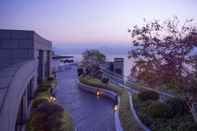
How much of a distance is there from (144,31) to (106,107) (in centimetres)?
647

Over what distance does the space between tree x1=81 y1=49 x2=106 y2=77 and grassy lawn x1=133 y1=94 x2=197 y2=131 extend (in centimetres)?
1273

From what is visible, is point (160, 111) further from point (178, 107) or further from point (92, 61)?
point (92, 61)

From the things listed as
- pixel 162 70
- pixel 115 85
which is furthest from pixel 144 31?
pixel 115 85

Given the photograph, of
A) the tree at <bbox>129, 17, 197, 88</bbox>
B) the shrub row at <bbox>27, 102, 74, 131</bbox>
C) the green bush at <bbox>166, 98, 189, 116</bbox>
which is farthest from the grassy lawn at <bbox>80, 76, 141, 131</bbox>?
the shrub row at <bbox>27, 102, 74, 131</bbox>

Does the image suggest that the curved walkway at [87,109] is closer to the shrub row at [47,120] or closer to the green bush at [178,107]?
the shrub row at [47,120]

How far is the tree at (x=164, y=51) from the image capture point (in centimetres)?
702

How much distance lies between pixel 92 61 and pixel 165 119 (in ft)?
50.0

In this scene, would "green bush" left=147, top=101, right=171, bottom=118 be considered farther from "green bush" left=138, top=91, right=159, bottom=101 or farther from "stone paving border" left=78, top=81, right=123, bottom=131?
"green bush" left=138, top=91, right=159, bottom=101

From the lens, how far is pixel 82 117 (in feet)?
36.6

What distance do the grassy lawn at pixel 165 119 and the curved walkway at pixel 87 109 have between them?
1.71 meters

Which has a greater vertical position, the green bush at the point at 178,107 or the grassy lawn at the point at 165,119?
the green bush at the point at 178,107

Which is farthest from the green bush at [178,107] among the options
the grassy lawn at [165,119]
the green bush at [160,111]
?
the green bush at [160,111]

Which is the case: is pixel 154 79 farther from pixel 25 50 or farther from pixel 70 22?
pixel 70 22

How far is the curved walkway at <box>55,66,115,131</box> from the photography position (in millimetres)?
10023
